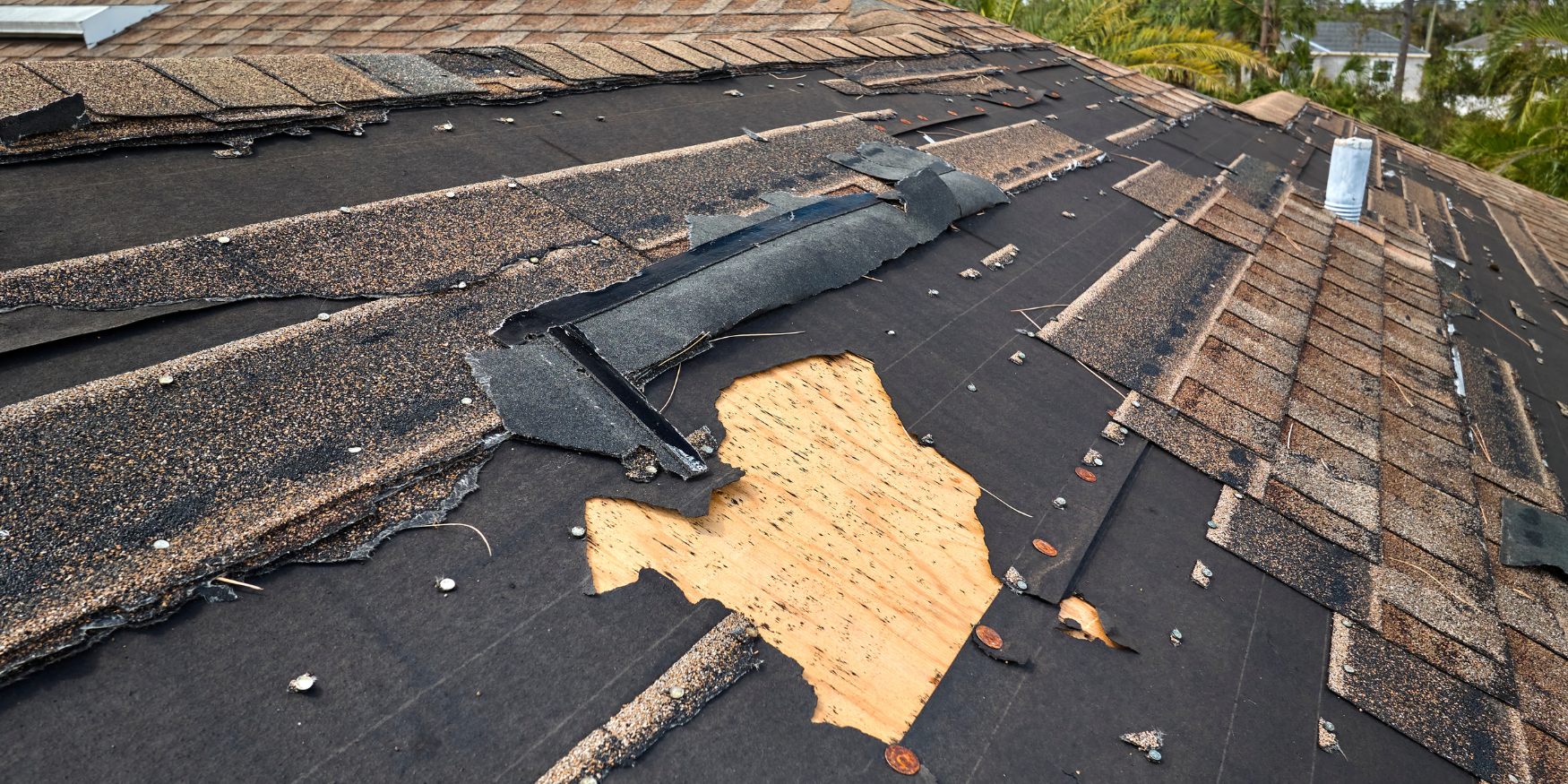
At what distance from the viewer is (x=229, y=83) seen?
4203mm

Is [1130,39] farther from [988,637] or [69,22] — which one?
[988,637]

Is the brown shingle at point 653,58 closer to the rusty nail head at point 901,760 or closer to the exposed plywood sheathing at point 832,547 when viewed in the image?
the exposed plywood sheathing at point 832,547

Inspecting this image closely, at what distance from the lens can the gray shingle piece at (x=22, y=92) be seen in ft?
11.3

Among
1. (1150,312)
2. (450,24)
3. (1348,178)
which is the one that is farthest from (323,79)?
(1348,178)

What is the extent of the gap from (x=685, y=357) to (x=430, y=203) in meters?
1.55

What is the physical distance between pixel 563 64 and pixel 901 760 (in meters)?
Answer: 5.46

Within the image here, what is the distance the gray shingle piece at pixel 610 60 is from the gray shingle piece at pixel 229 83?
227 cm

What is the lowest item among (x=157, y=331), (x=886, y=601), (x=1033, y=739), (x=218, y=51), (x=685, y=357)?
(x=1033, y=739)

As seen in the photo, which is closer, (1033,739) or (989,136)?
(1033,739)

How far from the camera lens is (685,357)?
300 centimetres

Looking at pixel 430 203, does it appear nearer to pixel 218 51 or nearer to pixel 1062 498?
pixel 1062 498

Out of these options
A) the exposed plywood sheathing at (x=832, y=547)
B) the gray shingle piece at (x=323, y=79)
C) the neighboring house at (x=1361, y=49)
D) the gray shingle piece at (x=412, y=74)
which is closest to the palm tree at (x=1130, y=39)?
the gray shingle piece at (x=412, y=74)

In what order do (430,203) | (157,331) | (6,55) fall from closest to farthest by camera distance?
(157,331) < (430,203) < (6,55)

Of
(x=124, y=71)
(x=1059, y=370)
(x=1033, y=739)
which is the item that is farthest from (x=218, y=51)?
(x=1033, y=739)
